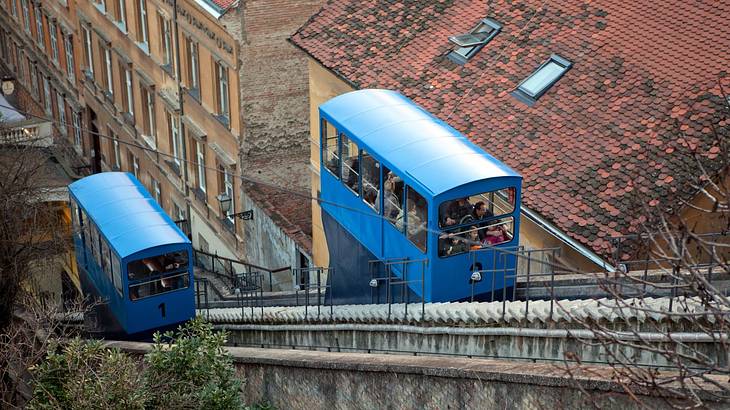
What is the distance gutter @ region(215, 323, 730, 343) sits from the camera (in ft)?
43.8

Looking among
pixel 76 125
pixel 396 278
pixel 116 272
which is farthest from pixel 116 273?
pixel 76 125

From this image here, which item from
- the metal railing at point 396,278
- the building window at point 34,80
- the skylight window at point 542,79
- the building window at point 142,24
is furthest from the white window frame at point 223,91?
the building window at point 34,80

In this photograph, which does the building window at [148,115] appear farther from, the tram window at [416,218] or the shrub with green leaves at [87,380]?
the shrub with green leaves at [87,380]

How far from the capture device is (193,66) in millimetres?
32344

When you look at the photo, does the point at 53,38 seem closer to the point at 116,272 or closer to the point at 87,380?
the point at 116,272

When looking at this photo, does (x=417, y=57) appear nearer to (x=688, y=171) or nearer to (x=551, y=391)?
(x=688, y=171)

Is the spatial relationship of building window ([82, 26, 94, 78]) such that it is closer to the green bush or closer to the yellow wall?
the yellow wall

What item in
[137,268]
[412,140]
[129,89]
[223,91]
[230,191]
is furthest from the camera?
[129,89]

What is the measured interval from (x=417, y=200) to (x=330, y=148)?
3.81 m

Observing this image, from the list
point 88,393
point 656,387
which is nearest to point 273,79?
point 88,393

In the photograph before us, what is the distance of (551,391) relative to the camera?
47.6 feet

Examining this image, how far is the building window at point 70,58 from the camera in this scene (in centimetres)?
4219

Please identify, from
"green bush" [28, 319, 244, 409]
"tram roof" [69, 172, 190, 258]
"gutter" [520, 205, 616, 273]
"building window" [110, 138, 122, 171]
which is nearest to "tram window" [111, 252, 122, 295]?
"tram roof" [69, 172, 190, 258]

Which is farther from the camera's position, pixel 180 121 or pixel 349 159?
pixel 180 121
